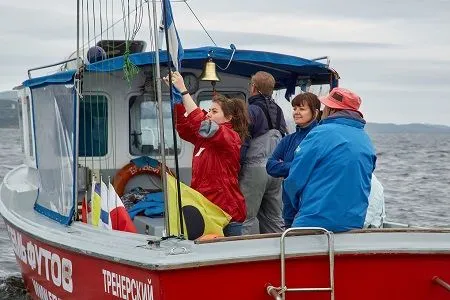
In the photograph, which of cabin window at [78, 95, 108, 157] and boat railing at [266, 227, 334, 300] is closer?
boat railing at [266, 227, 334, 300]

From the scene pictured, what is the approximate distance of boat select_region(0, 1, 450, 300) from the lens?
6.12 metres

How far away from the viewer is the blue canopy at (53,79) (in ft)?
26.9

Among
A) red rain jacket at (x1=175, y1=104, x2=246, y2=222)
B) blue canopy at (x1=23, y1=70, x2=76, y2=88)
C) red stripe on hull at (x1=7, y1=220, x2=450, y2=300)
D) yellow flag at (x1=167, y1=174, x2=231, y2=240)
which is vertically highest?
blue canopy at (x1=23, y1=70, x2=76, y2=88)

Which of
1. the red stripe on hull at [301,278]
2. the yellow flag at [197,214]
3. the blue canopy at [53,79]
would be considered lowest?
the red stripe on hull at [301,278]

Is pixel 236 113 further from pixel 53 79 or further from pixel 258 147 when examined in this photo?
pixel 53 79

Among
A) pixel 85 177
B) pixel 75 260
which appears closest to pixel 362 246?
pixel 75 260

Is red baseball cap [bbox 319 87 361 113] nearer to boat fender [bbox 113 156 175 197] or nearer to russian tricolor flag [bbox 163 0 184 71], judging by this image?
russian tricolor flag [bbox 163 0 184 71]

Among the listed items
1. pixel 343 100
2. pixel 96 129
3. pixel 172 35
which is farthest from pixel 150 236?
pixel 96 129

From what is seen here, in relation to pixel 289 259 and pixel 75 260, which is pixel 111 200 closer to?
pixel 75 260

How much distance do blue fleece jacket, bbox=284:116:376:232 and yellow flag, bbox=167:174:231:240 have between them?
1.20m

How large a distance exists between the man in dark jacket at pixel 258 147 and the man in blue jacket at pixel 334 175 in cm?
179

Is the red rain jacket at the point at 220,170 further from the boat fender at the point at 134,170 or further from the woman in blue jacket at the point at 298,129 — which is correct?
the boat fender at the point at 134,170

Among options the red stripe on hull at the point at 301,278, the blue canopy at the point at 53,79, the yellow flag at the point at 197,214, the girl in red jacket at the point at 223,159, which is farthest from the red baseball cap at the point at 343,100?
the blue canopy at the point at 53,79

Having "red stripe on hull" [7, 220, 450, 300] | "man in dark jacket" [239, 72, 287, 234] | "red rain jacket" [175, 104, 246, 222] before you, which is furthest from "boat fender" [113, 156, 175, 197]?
A: "red stripe on hull" [7, 220, 450, 300]
